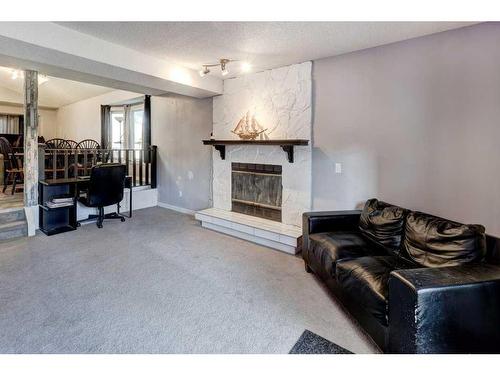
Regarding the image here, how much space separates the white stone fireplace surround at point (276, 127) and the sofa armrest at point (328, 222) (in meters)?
0.64

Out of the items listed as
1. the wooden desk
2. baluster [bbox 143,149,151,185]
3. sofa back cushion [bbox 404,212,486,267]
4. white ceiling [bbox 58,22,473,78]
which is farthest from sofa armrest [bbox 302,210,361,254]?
baluster [bbox 143,149,151,185]

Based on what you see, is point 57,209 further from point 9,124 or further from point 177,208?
point 9,124

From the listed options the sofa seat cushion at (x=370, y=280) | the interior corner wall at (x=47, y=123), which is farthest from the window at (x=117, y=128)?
the sofa seat cushion at (x=370, y=280)

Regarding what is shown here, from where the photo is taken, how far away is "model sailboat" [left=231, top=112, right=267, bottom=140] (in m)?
4.16

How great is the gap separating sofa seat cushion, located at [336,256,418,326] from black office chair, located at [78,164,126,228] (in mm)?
3781

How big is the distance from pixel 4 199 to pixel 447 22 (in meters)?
6.68

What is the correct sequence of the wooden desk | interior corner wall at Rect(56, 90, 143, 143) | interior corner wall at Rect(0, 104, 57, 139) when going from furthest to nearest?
interior corner wall at Rect(0, 104, 57, 139), interior corner wall at Rect(56, 90, 143, 143), the wooden desk

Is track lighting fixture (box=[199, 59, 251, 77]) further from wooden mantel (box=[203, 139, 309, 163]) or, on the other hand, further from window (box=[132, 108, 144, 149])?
window (box=[132, 108, 144, 149])

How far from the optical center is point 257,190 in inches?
173

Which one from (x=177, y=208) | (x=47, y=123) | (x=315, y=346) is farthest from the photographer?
(x=47, y=123)

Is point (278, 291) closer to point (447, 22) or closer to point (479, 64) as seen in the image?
point (479, 64)

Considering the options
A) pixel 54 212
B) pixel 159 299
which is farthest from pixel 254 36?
pixel 54 212

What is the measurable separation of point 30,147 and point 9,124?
538cm
